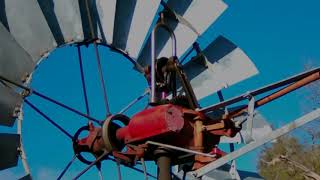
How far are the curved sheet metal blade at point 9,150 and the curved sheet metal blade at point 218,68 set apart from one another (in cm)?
207

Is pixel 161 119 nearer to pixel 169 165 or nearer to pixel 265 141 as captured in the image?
pixel 169 165

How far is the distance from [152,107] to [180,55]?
5.71ft

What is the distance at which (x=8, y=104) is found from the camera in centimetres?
402

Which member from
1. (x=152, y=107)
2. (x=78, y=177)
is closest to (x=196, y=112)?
(x=152, y=107)

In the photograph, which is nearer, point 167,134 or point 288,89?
point 167,134

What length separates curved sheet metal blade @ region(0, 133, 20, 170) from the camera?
399 cm

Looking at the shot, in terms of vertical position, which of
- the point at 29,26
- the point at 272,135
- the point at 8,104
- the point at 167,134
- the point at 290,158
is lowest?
the point at 272,135

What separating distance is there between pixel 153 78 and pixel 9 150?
4.15 feet

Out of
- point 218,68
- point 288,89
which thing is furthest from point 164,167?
point 218,68

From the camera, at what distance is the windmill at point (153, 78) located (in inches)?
142

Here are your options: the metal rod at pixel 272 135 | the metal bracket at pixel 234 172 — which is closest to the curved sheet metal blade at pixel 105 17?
the metal bracket at pixel 234 172

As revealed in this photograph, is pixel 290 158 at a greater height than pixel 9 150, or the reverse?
pixel 290 158

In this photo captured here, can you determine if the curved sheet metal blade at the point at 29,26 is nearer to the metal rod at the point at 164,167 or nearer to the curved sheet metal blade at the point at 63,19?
the curved sheet metal blade at the point at 63,19

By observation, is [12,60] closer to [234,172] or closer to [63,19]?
[63,19]
